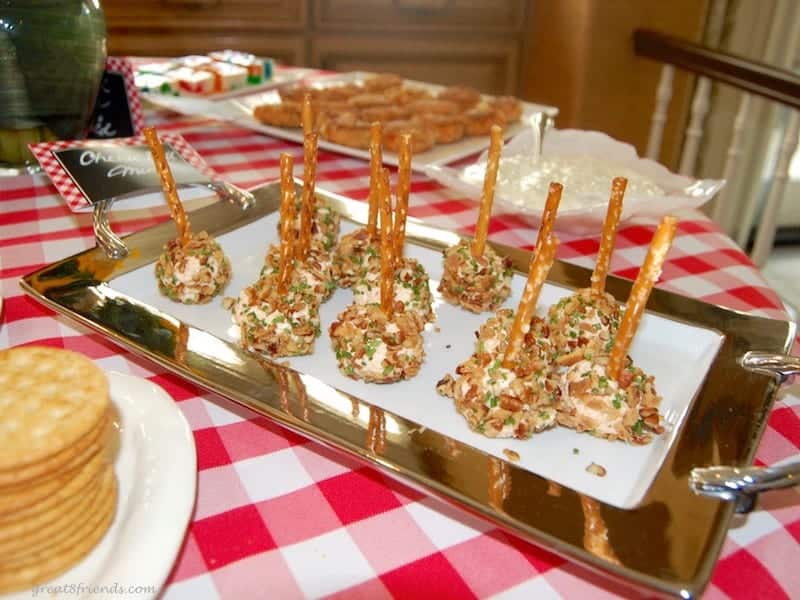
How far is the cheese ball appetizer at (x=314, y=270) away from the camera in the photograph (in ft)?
3.73

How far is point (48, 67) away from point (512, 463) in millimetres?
1247

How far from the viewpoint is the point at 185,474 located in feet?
2.44

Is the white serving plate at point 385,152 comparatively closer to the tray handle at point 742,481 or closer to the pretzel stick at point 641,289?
the pretzel stick at point 641,289

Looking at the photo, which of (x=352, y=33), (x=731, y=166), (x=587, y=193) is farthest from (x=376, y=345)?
(x=352, y=33)

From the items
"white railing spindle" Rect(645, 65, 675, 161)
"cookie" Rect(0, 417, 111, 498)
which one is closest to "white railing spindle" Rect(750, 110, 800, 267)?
"white railing spindle" Rect(645, 65, 675, 161)

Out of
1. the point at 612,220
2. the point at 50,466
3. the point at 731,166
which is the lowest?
the point at 731,166

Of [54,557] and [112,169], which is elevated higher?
[112,169]

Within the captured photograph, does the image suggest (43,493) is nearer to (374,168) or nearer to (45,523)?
(45,523)

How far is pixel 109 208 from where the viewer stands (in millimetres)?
1349

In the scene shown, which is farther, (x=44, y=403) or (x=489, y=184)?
(x=489, y=184)

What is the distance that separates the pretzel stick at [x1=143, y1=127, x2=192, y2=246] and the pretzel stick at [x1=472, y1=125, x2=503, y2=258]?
485 millimetres

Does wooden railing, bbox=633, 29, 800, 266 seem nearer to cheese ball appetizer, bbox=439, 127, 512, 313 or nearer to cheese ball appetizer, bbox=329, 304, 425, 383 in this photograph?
cheese ball appetizer, bbox=439, 127, 512, 313

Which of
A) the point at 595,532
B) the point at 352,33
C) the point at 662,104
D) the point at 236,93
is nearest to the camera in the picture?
the point at 595,532

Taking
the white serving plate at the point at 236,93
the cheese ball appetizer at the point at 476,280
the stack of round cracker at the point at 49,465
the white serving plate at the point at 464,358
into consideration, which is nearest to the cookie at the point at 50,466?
the stack of round cracker at the point at 49,465
